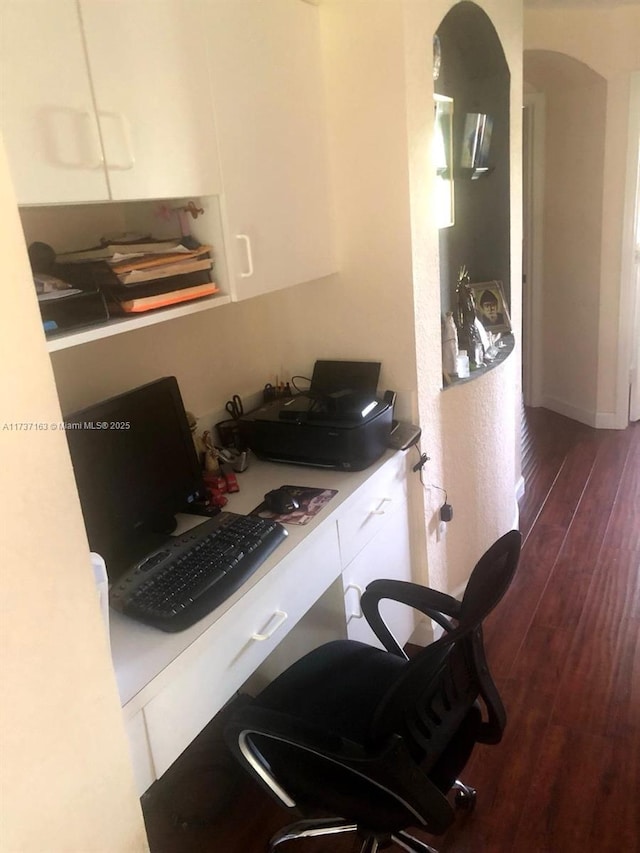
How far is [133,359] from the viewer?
1.83m

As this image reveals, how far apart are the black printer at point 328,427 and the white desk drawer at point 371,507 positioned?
7cm

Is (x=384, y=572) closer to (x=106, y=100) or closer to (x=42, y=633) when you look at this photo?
(x=42, y=633)

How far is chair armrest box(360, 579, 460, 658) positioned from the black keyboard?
0.29 meters

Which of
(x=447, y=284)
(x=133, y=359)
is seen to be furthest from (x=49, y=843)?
(x=447, y=284)

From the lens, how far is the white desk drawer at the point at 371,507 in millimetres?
1804

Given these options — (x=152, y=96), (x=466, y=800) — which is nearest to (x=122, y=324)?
(x=152, y=96)

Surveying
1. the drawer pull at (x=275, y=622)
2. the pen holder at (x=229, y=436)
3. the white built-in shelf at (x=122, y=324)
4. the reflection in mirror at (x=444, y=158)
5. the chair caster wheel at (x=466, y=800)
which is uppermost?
the reflection in mirror at (x=444, y=158)

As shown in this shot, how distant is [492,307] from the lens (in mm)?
2781

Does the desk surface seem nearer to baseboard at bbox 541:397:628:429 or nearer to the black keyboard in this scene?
the black keyboard

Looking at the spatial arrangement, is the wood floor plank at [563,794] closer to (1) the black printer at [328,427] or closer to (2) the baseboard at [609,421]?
(1) the black printer at [328,427]

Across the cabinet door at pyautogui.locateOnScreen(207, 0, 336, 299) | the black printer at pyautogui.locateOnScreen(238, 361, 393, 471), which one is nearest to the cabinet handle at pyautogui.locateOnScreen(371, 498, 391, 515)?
the black printer at pyautogui.locateOnScreen(238, 361, 393, 471)

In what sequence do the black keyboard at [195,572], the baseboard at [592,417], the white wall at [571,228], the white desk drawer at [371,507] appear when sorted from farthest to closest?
the baseboard at [592,417] < the white wall at [571,228] < the white desk drawer at [371,507] < the black keyboard at [195,572]

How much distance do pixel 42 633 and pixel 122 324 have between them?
0.68 metres

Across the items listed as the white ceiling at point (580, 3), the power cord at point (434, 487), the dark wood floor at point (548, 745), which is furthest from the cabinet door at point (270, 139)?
the white ceiling at point (580, 3)
